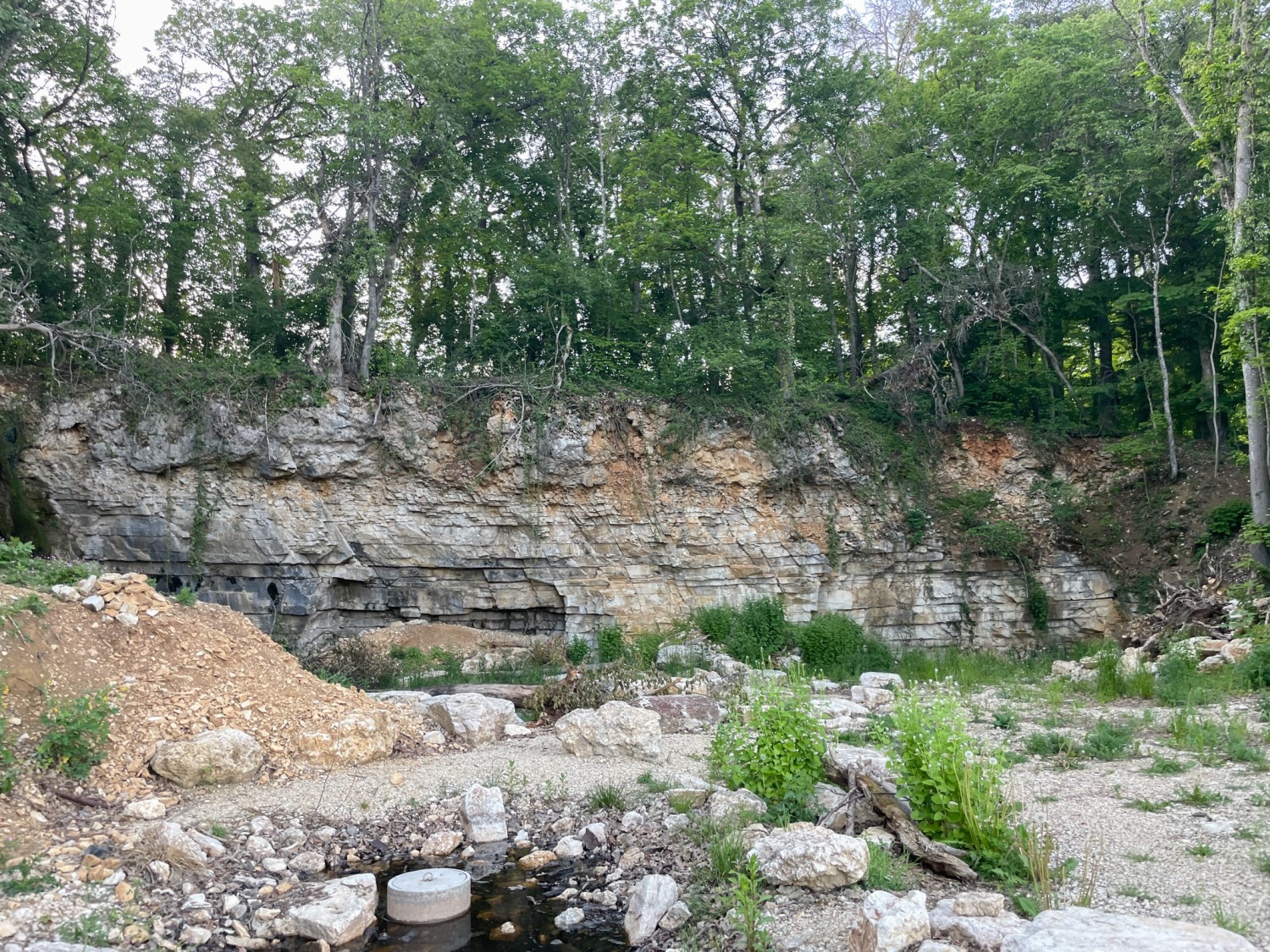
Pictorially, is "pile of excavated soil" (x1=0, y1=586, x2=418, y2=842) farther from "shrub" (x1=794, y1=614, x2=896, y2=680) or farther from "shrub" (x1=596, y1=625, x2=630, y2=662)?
"shrub" (x1=794, y1=614, x2=896, y2=680)

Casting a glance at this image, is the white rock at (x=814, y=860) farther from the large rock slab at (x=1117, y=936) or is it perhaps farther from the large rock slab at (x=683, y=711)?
the large rock slab at (x=683, y=711)

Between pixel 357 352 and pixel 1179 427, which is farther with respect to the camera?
pixel 1179 427

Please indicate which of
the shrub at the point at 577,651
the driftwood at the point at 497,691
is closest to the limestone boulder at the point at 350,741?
the driftwood at the point at 497,691

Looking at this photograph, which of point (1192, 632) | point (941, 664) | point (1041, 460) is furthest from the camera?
point (1041, 460)

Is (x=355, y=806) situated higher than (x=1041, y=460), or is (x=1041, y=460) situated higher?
(x=1041, y=460)

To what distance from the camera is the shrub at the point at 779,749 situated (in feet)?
20.9

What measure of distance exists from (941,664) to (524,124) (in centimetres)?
1684

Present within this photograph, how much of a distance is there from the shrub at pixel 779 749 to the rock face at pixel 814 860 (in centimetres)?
100

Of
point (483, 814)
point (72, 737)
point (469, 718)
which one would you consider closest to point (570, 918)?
point (483, 814)

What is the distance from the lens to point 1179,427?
20.7 metres

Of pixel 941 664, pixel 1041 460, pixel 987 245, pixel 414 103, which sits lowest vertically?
pixel 941 664

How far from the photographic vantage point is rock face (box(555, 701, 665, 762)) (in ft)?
29.6

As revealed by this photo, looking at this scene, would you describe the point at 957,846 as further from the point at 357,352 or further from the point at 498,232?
the point at 498,232

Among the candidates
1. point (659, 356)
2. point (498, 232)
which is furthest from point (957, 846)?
point (498, 232)
